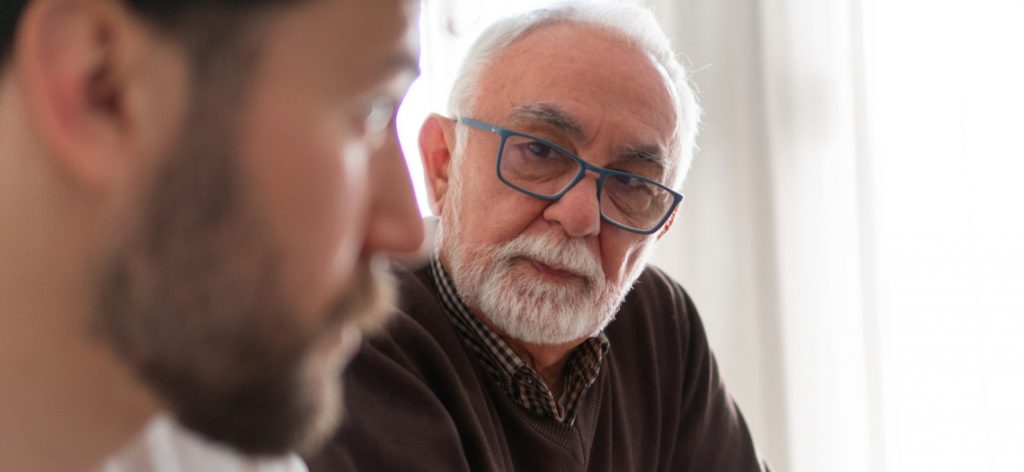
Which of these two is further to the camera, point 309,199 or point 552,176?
point 552,176

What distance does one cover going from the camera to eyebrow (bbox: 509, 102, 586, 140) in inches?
55.1

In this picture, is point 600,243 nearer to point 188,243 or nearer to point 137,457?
point 137,457

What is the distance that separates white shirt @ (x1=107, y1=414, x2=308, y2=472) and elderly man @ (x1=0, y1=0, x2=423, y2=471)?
0.18 meters

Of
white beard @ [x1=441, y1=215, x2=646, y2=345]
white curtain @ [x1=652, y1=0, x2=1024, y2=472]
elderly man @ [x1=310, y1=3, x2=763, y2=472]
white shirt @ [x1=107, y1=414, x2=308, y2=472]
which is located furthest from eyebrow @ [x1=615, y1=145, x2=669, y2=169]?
white curtain @ [x1=652, y1=0, x2=1024, y2=472]

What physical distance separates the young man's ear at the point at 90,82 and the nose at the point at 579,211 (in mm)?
902

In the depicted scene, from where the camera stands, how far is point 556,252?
137 cm

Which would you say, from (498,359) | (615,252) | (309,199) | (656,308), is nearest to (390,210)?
(309,199)

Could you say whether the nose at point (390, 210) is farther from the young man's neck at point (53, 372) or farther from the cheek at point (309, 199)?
the young man's neck at point (53, 372)

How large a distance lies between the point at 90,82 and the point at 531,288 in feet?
2.94

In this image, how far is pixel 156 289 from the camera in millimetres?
517

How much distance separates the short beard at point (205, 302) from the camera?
0.51 metres

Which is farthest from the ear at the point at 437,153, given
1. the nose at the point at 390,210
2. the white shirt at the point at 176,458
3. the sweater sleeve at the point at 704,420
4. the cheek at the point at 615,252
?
the nose at the point at 390,210

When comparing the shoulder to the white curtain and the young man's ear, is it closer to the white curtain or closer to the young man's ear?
the white curtain

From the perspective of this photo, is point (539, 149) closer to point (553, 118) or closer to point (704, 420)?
point (553, 118)
